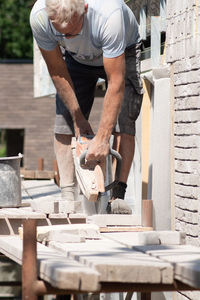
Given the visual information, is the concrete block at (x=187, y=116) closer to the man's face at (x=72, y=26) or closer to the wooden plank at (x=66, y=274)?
the man's face at (x=72, y=26)

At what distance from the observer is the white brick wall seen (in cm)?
738

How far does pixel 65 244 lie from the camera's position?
17.7ft

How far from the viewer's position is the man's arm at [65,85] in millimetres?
7371

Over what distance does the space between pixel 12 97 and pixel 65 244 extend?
79.5 ft

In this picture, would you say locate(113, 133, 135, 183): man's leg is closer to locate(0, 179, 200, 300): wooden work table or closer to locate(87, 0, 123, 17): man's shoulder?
locate(87, 0, 123, 17): man's shoulder

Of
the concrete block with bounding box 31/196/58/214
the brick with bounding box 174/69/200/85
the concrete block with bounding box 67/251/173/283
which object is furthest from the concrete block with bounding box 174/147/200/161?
the concrete block with bounding box 67/251/173/283

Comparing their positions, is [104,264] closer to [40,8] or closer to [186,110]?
[40,8]

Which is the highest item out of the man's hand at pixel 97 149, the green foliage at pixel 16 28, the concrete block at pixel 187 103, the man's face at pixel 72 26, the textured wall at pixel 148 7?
the green foliage at pixel 16 28

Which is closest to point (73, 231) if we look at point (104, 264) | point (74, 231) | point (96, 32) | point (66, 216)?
point (74, 231)

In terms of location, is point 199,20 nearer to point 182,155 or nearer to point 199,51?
point 199,51

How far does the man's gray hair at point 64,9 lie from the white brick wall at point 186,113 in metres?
1.28

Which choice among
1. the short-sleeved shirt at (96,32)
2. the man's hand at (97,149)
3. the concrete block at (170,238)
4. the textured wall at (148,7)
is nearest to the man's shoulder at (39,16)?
the short-sleeved shirt at (96,32)

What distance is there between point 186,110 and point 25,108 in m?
22.1

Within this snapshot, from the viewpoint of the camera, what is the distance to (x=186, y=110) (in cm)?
766
